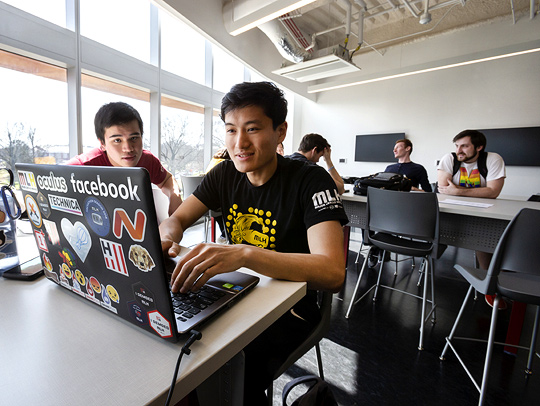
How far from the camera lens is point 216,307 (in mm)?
510

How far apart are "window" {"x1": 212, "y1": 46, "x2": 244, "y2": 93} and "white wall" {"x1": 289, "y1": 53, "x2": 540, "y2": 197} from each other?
6.37ft

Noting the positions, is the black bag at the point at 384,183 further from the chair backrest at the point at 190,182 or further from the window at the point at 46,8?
the window at the point at 46,8

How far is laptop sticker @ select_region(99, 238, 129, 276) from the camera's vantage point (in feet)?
1.41

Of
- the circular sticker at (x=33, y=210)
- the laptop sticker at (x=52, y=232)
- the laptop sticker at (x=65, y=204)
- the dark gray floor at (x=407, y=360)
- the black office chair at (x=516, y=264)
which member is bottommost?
the dark gray floor at (x=407, y=360)

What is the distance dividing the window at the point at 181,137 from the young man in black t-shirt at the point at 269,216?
356 cm

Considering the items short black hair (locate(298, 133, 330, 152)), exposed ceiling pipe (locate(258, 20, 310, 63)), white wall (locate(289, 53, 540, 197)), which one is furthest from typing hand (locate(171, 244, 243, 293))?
white wall (locate(289, 53, 540, 197))

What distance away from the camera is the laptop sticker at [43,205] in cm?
53

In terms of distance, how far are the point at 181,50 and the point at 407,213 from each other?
425cm

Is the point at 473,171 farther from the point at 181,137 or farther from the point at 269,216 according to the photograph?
the point at 181,137

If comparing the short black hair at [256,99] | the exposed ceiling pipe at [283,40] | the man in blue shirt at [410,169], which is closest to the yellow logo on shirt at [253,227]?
the short black hair at [256,99]

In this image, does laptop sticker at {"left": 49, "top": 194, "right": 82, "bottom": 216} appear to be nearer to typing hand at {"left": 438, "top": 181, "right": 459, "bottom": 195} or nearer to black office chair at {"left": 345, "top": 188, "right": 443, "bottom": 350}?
black office chair at {"left": 345, "top": 188, "right": 443, "bottom": 350}

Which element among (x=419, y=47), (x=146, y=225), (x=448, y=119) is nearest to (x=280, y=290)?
(x=146, y=225)

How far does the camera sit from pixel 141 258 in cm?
41

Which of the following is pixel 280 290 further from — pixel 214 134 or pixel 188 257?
pixel 214 134
